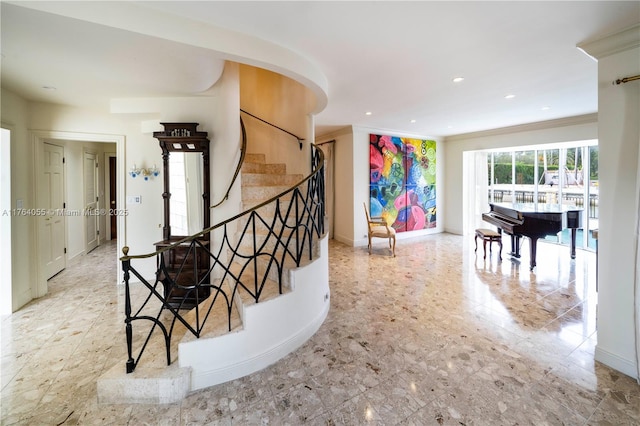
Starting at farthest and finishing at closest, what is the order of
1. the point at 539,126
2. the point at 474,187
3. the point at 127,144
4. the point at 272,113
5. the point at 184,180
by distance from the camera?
the point at 474,187 < the point at 539,126 < the point at 272,113 < the point at 127,144 < the point at 184,180

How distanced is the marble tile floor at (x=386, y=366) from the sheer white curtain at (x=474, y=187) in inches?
142

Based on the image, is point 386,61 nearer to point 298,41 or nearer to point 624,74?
point 298,41

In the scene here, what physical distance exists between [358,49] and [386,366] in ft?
8.87

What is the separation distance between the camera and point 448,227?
24.7 feet

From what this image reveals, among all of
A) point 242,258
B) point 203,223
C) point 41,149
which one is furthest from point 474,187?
point 41,149

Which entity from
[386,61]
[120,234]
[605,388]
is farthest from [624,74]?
[120,234]

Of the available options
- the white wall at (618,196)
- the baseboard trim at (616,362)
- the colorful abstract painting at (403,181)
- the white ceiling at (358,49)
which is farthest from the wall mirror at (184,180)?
the colorful abstract painting at (403,181)

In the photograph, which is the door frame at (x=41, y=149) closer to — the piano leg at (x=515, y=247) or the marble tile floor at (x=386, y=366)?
the marble tile floor at (x=386, y=366)

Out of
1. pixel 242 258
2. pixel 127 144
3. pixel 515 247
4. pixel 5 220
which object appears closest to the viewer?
pixel 242 258

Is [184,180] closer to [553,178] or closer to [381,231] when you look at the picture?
[381,231]

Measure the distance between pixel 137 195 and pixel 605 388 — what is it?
5339mm

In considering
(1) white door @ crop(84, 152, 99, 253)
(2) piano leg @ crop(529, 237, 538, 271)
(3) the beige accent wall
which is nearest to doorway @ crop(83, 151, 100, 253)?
(1) white door @ crop(84, 152, 99, 253)

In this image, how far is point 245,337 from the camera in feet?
6.81

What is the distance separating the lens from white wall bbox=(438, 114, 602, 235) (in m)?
5.03
